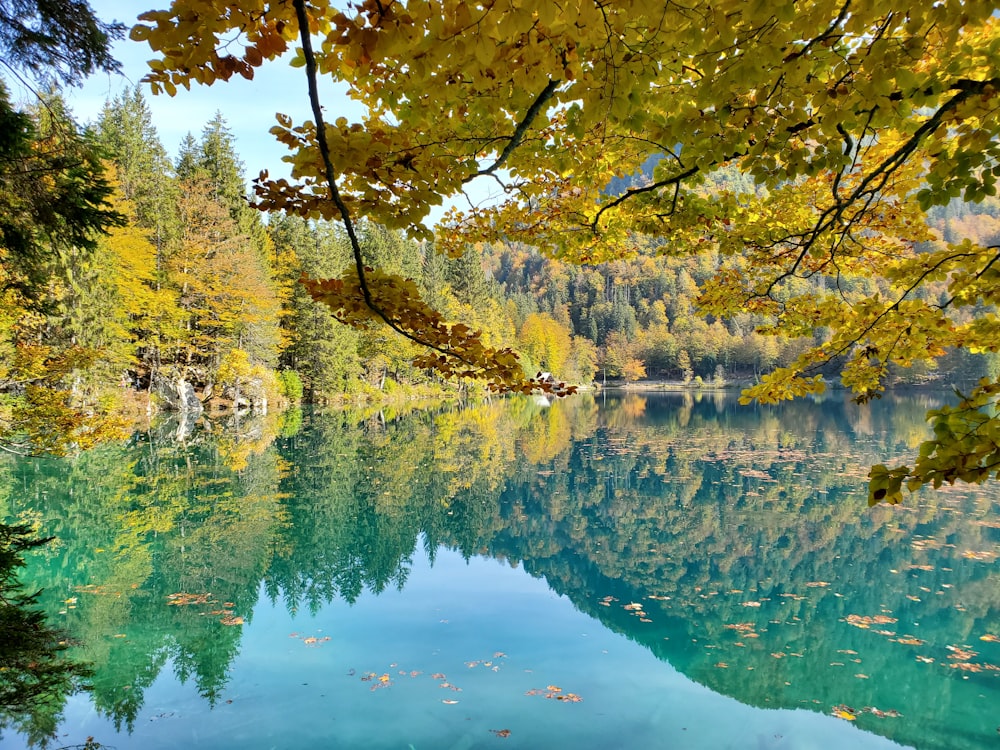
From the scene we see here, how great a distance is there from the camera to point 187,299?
72.7 feet

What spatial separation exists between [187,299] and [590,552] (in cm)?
2015

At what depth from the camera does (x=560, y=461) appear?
658 inches

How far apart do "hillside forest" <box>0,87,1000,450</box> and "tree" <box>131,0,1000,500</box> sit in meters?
0.62

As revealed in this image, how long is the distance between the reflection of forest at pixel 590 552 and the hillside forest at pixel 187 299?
6.60 feet

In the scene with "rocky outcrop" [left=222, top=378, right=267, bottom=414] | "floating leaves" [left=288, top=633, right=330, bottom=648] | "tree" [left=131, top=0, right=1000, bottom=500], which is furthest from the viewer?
"rocky outcrop" [left=222, top=378, right=267, bottom=414]

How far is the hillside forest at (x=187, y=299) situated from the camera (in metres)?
6.34

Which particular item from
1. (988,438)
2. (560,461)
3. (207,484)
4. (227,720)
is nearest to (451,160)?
(988,438)

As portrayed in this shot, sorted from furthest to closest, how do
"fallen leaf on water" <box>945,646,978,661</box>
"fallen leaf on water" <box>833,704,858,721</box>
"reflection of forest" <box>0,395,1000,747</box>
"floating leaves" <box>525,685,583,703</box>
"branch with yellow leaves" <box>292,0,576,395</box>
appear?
"fallen leaf on water" <box>945,646,978,661</box> < "reflection of forest" <box>0,395,1000,747</box> < "floating leaves" <box>525,685,583,703</box> < "fallen leaf on water" <box>833,704,858,721</box> < "branch with yellow leaves" <box>292,0,576,395</box>

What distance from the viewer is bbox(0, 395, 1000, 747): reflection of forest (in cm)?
559

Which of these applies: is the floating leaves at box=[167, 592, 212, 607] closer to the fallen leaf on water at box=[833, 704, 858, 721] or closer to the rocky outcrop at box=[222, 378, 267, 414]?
the fallen leaf on water at box=[833, 704, 858, 721]

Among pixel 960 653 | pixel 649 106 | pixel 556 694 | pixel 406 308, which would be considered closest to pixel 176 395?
pixel 556 694

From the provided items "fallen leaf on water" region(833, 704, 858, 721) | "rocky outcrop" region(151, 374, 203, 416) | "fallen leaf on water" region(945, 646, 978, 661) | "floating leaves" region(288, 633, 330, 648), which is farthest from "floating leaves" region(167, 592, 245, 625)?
"rocky outcrop" region(151, 374, 203, 416)

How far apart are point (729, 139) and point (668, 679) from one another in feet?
17.7

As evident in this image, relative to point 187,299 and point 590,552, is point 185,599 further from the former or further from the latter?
point 187,299
